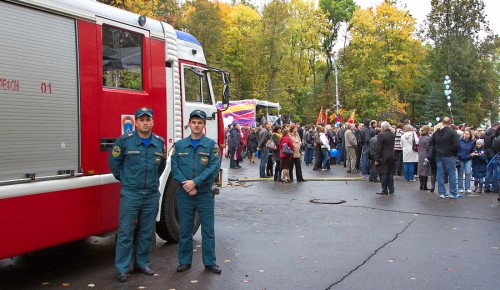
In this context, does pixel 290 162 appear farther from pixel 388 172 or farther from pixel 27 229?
pixel 27 229

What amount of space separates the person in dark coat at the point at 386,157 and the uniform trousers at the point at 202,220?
8.04 meters

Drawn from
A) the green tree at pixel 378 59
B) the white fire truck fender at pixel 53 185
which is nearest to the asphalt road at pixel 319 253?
the white fire truck fender at pixel 53 185

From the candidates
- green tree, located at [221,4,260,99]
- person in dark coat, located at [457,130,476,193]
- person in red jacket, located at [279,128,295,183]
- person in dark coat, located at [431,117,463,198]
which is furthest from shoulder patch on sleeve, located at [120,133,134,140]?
green tree, located at [221,4,260,99]

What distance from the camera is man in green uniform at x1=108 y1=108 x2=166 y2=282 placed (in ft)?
18.6

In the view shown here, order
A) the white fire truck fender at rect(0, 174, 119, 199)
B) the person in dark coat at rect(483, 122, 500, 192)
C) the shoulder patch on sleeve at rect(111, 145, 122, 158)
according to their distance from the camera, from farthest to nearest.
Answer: the person in dark coat at rect(483, 122, 500, 192) < the shoulder patch on sleeve at rect(111, 145, 122, 158) < the white fire truck fender at rect(0, 174, 119, 199)

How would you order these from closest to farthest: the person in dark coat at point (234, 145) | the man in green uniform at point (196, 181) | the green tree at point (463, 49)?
the man in green uniform at point (196, 181), the person in dark coat at point (234, 145), the green tree at point (463, 49)

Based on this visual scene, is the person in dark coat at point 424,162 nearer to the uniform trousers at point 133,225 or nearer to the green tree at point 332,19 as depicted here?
the uniform trousers at point 133,225

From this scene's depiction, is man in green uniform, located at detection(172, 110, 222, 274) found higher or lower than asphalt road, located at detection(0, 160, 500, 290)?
higher

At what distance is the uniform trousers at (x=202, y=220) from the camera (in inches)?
238

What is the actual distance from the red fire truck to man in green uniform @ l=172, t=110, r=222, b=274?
2.82ft

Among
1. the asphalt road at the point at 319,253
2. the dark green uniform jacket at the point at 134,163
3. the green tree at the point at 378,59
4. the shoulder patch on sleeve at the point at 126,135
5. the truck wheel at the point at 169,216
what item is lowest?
the asphalt road at the point at 319,253

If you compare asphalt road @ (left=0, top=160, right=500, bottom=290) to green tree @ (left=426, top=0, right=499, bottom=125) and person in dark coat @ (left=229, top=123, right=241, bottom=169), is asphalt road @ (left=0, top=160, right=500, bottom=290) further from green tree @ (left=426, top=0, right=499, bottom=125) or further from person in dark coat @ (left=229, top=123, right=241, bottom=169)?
green tree @ (left=426, top=0, right=499, bottom=125)

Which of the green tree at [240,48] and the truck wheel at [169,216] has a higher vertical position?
the green tree at [240,48]

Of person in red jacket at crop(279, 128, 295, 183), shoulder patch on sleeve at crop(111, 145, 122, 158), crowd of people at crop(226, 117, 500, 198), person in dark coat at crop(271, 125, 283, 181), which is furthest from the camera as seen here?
person in dark coat at crop(271, 125, 283, 181)
